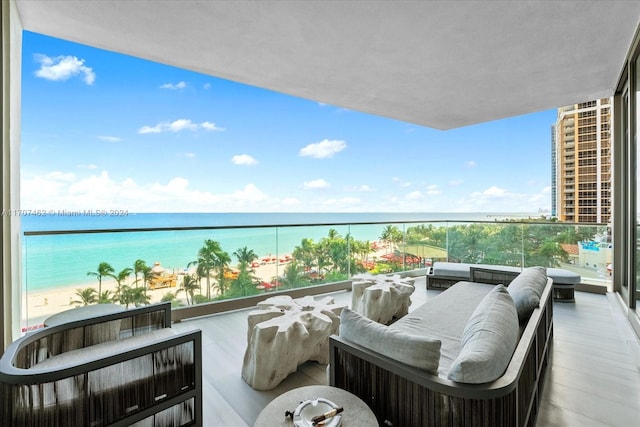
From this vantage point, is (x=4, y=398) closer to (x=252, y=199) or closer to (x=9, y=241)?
(x=9, y=241)

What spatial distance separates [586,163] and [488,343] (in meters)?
7.37

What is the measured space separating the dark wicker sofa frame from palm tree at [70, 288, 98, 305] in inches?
110

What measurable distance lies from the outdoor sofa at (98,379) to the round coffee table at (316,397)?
0.49 metres

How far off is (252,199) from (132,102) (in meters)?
10.2

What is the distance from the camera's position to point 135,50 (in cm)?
264

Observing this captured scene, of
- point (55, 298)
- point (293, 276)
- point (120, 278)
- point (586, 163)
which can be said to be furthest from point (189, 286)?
point (586, 163)

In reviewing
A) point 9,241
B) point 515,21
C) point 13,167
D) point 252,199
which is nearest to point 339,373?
point 9,241

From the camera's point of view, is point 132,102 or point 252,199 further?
point 252,199

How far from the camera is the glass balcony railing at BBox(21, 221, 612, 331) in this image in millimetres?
2906

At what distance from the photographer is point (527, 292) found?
211 cm

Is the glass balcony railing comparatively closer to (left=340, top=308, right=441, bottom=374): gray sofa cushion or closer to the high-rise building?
the high-rise building

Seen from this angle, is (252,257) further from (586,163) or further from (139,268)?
(586,163)

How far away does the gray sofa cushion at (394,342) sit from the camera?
1262 millimetres

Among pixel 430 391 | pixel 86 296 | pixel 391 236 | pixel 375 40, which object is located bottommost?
pixel 86 296
